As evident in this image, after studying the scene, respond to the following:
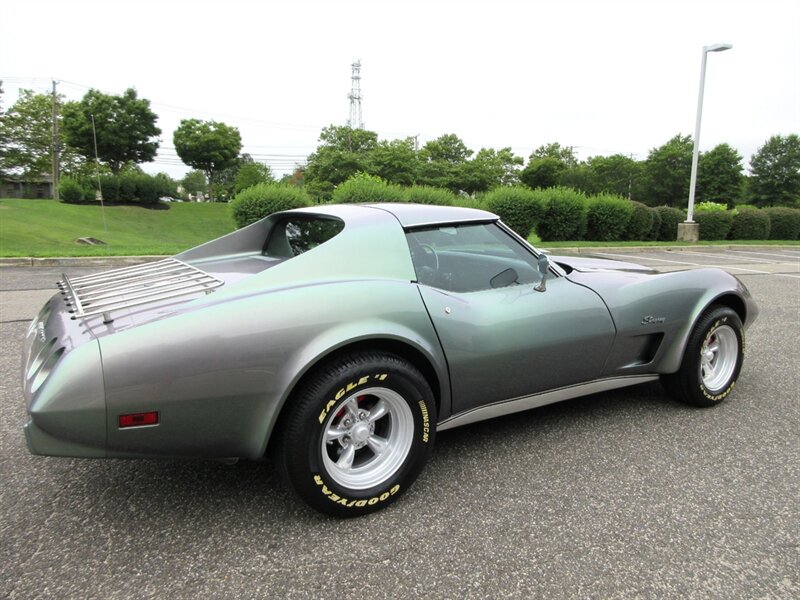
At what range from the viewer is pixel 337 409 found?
204cm

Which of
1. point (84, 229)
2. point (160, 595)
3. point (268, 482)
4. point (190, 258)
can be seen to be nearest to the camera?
point (160, 595)

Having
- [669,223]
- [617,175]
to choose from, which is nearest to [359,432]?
[669,223]

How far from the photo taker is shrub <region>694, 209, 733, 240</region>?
68.6 feet

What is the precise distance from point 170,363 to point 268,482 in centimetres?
89

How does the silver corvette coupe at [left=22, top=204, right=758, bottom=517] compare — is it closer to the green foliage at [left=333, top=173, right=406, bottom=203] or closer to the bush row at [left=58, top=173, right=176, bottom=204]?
the green foliage at [left=333, top=173, right=406, bottom=203]

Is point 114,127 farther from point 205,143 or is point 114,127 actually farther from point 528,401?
point 528,401

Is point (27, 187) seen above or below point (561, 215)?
above

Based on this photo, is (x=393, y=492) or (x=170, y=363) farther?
(x=393, y=492)

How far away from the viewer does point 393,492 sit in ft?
7.22

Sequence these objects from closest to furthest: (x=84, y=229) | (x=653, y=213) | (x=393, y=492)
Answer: (x=393, y=492) → (x=653, y=213) → (x=84, y=229)

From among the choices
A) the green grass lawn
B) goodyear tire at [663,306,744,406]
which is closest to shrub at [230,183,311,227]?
the green grass lawn

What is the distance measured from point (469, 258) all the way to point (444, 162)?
53226 mm

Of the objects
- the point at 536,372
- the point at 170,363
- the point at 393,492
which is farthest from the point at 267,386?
the point at 536,372

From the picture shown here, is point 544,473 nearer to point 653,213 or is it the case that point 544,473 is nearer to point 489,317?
point 489,317
